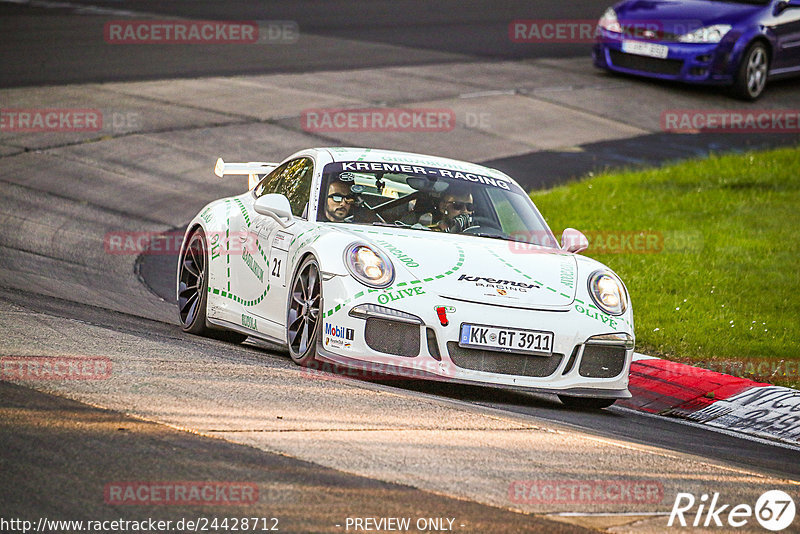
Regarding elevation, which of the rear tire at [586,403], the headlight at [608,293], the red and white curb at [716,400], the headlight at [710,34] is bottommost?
the red and white curb at [716,400]

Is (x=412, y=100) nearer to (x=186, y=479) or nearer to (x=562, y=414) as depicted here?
(x=562, y=414)

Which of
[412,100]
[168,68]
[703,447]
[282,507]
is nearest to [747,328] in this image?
[703,447]

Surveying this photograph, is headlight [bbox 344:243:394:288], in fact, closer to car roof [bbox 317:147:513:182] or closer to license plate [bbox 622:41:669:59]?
car roof [bbox 317:147:513:182]

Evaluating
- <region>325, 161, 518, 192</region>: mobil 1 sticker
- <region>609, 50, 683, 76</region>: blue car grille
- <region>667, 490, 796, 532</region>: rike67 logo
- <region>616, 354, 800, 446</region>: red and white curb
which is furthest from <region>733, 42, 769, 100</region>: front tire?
<region>667, 490, 796, 532</region>: rike67 logo

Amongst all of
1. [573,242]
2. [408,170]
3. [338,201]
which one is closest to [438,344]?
[338,201]

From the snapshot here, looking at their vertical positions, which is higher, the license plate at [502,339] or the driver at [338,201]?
the driver at [338,201]

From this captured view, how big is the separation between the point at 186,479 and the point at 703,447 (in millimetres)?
3514

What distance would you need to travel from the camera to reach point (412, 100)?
62.1 feet

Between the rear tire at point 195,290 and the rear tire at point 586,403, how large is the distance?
8.51ft

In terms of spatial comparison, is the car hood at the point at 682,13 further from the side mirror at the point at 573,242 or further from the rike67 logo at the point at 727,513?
the rike67 logo at the point at 727,513

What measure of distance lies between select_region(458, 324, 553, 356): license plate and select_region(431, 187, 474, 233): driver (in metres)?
1.21

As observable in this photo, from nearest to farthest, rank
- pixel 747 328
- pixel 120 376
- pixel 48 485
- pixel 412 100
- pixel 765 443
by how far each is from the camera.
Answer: pixel 48 485, pixel 120 376, pixel 765 443, pixel 747 328, pixel 412 100

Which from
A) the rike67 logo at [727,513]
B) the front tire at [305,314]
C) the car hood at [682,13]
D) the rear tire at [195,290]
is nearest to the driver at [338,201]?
the front tire at [305,314]

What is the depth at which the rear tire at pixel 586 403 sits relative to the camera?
7.93m
